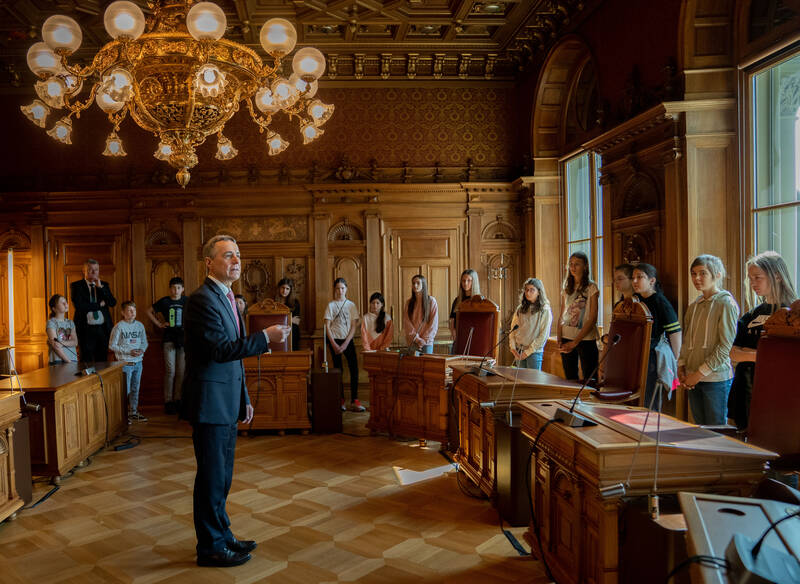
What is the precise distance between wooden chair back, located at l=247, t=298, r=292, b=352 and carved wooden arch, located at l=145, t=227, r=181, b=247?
232 centimetres

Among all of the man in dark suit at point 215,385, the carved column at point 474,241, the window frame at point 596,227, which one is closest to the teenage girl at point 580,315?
the window frame at point 596,227

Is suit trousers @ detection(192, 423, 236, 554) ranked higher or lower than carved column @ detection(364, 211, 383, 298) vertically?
lower

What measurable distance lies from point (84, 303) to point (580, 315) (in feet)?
18.0

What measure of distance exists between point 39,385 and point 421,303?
3.49 meters

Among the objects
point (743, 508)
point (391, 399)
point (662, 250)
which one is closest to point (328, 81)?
point (391, 399)

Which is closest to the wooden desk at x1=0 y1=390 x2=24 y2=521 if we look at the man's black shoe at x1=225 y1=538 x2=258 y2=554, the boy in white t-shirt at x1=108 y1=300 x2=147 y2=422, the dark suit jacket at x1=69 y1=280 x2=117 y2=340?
the man's black shoe at x1=225 y1=538 x2=258 y2=554

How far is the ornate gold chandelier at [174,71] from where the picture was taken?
364 centimetres

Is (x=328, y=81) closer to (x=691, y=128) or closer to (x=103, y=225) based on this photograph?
(x=103, y=225)

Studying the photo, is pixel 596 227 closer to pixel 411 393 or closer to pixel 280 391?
pixel 411 393

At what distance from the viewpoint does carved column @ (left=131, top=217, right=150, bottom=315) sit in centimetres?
793

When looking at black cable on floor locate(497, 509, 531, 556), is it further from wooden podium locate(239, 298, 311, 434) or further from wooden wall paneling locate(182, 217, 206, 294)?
wooden wall paneling locate(182, 217, 206, 294)

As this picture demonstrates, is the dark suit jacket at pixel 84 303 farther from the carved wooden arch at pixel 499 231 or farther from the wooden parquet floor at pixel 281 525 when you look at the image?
the carved wooden arch at pixel 499 231

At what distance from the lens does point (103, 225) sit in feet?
26.2

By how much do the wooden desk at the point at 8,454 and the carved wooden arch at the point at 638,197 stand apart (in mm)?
4880
